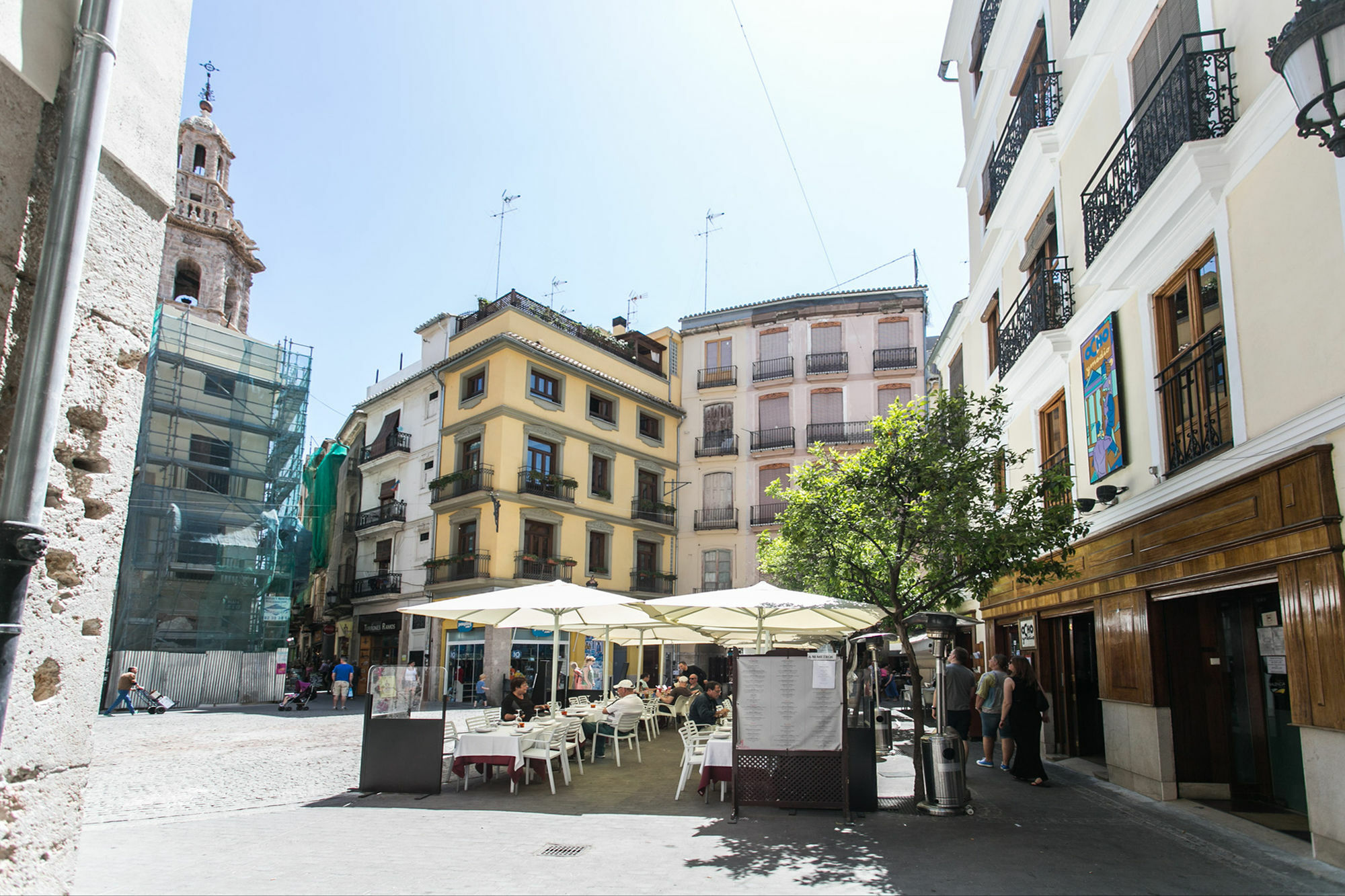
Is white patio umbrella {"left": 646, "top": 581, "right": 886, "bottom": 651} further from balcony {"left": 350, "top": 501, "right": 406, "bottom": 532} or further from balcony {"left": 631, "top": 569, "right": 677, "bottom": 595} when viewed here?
balcony {"left": 350, "top": 501, "right": 406, "bottom": 532}

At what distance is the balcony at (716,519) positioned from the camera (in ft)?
117

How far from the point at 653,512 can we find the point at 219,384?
1651 cm

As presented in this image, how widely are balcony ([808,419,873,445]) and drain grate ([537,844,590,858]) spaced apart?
28.5 m

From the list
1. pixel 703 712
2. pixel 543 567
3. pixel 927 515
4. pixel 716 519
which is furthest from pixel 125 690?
pixel 716 519

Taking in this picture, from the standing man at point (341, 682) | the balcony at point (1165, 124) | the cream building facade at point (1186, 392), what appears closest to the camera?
the cream building facade at point (1186, 392)

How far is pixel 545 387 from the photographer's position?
31.6 meters

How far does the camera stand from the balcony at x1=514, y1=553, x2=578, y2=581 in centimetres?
2898

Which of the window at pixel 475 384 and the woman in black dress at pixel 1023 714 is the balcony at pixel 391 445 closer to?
the window at pixel 475 384

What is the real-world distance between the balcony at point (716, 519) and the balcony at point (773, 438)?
2840mm

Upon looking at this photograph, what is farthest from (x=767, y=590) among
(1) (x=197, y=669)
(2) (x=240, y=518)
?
(2) (x=240, y=518)

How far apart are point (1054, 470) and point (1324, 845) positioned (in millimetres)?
5189

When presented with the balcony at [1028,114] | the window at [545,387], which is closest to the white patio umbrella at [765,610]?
the balcony at [1028,114]

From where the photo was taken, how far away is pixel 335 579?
134 ft

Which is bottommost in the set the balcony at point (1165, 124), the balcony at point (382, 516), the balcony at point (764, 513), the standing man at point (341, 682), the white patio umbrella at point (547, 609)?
the standing man at point (341, 682)
